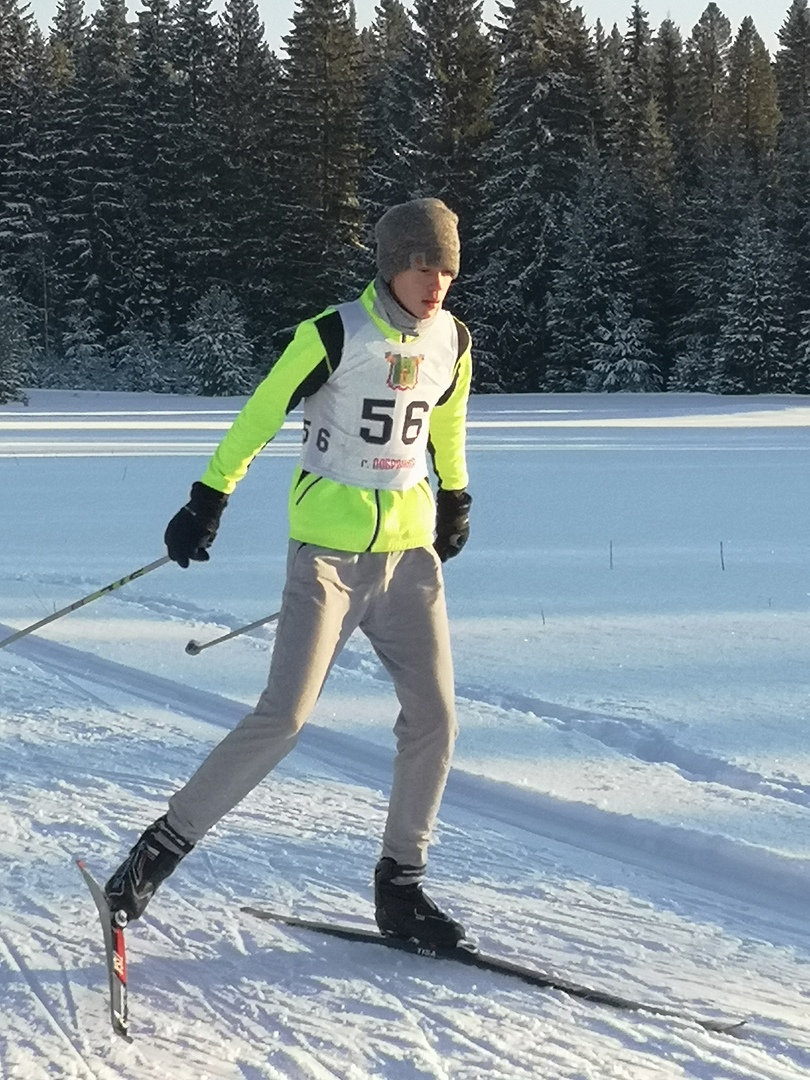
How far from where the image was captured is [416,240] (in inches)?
122

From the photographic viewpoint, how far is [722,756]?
15.8 ft

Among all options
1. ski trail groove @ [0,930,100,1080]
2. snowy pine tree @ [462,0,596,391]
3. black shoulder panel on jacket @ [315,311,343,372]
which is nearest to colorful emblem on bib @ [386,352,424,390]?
black shoulder panel on jacket @ [315,311,343,372]

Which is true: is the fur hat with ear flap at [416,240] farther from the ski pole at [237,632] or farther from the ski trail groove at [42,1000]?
the ski trail groove at [42,1000]

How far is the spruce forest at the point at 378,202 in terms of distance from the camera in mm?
35281

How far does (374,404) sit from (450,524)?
→ 58 cm

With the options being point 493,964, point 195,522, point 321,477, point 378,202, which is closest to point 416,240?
point 321,477

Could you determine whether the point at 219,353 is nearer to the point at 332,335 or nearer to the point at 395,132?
the point at 395,132

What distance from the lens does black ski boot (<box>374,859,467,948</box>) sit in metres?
3.32

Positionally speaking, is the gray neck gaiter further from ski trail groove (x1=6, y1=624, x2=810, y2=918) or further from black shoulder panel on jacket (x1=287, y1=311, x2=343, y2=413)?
ski trail groove (x1=6, y1=624, x2=810, y2=918)

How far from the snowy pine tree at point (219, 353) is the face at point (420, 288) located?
31008 millimetres

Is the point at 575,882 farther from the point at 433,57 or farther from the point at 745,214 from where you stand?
the point at 433,57

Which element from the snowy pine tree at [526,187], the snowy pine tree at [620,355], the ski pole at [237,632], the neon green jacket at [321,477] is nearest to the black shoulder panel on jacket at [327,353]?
the neon green jacket at [321,477]

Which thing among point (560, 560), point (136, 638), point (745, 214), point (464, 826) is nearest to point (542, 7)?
point (745, 214)

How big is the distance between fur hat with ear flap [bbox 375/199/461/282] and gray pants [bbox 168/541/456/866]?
63 cm
